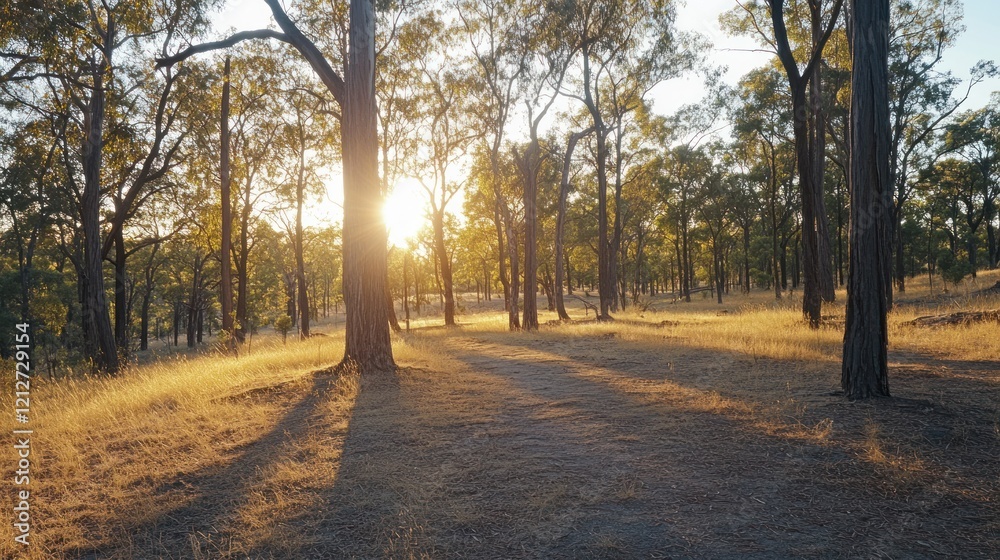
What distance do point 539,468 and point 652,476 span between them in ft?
3.25

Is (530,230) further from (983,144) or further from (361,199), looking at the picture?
(983,144)

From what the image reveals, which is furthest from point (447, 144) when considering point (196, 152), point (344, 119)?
point (344, 119)

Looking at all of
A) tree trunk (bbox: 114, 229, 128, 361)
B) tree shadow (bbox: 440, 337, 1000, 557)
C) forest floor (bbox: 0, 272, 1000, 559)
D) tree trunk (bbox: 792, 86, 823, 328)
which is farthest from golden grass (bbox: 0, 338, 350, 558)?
tree trunk (bbox: 792, 86, 823, 328)

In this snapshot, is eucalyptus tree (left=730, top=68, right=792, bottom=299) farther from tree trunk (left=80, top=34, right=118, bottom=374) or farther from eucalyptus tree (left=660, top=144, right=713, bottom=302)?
tree trunk (left=80, top=34, right=118, bottom=374)

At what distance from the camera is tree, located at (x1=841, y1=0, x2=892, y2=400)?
555 centimetres

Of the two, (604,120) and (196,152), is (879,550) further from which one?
(604,120)

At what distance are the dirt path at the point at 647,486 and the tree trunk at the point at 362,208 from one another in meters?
2.76

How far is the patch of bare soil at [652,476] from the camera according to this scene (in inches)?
114

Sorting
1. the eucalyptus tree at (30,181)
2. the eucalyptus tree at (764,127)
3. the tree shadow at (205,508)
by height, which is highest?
the eucalyptus tree at (764,127)

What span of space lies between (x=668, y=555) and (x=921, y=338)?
35.9 feet

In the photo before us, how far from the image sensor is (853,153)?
582 centimetres

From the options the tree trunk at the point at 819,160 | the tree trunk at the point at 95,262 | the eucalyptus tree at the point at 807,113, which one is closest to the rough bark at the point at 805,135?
the eucalyptus tree at the point at 807,113

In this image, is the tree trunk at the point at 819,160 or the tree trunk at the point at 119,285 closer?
the tree trunk at the point at 819,160

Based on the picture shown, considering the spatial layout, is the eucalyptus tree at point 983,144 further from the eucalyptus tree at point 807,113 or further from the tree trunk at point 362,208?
the tree trunk at point 362,208
